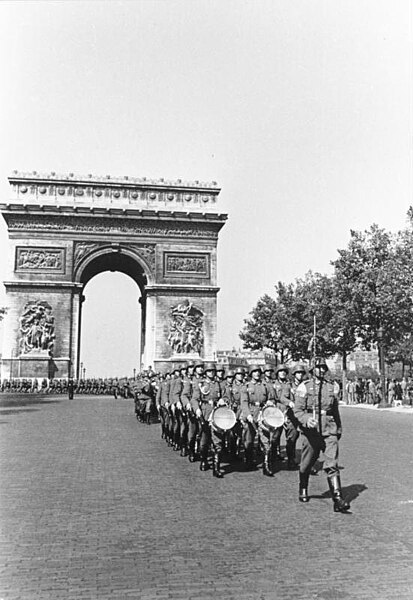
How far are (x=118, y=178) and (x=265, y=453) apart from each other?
36136mm

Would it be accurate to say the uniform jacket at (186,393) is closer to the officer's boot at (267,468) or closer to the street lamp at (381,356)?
the officer's boot at (267,468)

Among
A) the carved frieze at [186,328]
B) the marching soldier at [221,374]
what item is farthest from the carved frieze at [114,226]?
the marching soldier at [221,374]

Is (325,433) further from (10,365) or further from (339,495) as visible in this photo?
(10,365)

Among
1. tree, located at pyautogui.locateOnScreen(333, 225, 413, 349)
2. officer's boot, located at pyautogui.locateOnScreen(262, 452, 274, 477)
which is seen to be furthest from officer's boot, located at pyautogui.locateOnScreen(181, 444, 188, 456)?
tree, located at pyautogui.locateOnScreen(333, 225, 413, 349)

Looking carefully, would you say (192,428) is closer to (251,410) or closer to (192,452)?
(192,452)

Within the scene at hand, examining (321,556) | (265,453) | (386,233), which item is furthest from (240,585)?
(386,233)

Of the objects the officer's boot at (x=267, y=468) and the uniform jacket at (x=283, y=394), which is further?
the uniform jacket at (x=283, y=394)

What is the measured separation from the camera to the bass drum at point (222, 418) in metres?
11.4

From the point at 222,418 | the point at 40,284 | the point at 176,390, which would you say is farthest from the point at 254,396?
the point at 40,284

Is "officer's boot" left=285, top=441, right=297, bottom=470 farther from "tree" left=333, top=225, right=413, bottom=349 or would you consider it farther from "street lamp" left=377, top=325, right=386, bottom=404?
"street lamp" left=377, top=325, right=386, bottom=404

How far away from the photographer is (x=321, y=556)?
643 centimetres

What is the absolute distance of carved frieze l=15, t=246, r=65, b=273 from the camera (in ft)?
145

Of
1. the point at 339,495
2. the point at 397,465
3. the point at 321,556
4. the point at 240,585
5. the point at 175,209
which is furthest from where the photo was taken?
the point at 175,209

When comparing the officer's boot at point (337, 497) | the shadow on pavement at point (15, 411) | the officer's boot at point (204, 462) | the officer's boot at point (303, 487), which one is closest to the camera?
the officer's boot at point (337, 497)
